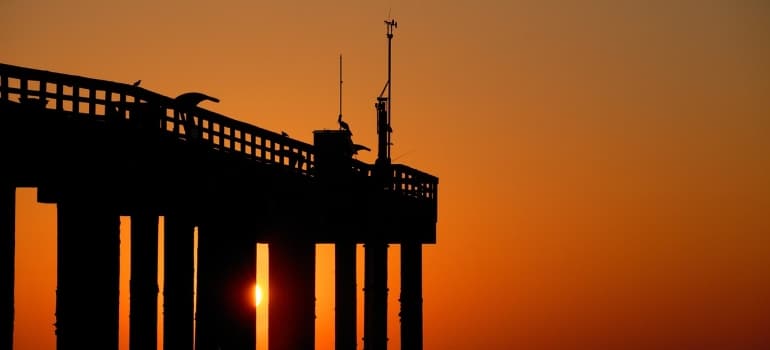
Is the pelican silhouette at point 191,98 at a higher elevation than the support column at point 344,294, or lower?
higher

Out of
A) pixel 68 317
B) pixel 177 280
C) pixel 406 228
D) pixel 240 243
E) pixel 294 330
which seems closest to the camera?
pixel 68 317

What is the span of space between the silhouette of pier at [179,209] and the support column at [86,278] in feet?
0.07

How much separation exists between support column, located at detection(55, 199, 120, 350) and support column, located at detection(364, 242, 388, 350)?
68.7 feet

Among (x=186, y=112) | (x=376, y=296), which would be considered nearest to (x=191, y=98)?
(x=186, y=112)

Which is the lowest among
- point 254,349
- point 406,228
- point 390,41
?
point 254,349

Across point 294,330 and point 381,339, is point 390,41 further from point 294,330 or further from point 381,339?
point 294,330

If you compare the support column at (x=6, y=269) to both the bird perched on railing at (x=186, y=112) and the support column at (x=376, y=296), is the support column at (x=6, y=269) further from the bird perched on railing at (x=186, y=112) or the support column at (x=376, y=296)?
the support column at (x=376, y=296)

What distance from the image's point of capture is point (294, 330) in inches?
1784

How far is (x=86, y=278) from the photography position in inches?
1262

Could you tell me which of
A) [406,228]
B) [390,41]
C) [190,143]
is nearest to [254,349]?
[190,143]

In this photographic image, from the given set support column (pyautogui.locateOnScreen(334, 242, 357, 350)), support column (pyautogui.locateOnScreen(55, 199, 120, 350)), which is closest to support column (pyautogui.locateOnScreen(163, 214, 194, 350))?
support column (pyautogui.locateOnScreen(55, 199, 120, 350))

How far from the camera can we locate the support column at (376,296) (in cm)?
5334

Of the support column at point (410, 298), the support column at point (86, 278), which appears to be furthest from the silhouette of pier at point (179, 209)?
the support column at point (410, 298)

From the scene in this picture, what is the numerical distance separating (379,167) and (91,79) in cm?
2008
